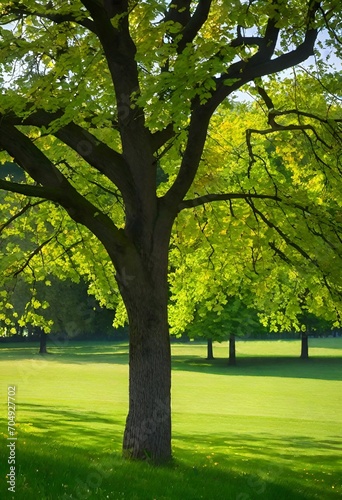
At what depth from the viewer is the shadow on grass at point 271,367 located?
46000 mm

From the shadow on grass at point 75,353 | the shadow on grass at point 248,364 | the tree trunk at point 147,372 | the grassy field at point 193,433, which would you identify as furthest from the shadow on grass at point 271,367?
the tree trunk at point 147,372

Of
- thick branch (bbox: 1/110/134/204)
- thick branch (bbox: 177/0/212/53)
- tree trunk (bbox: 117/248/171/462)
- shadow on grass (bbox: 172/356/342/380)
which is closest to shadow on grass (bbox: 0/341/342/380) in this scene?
shadow on grass (bbox: 172/356/342/380)

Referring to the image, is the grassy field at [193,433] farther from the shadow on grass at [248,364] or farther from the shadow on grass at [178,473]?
the shadow on grass at [248,364]

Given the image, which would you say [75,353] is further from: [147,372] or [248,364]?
[147,372]

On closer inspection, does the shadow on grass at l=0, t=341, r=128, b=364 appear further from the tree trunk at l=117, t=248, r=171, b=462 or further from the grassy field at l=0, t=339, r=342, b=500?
the tree trunk at l=117, t=248, r=171, b=462

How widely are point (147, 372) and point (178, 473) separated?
5.91ft

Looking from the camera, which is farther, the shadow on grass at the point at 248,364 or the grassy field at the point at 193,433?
the shadow on grass at the point at 248,364

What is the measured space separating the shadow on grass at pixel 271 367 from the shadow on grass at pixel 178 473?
91.9ft

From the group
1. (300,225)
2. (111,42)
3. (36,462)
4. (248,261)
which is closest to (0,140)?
(111,42)

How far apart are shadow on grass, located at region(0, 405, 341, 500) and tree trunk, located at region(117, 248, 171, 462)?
0.45 metres

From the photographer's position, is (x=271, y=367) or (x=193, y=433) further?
(x=271, y=367)

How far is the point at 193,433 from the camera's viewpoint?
66.8ft

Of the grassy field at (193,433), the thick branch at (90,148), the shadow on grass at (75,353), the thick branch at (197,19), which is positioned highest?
the thick branch at (197,19)

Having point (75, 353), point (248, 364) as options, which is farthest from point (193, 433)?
point (75, 353)
